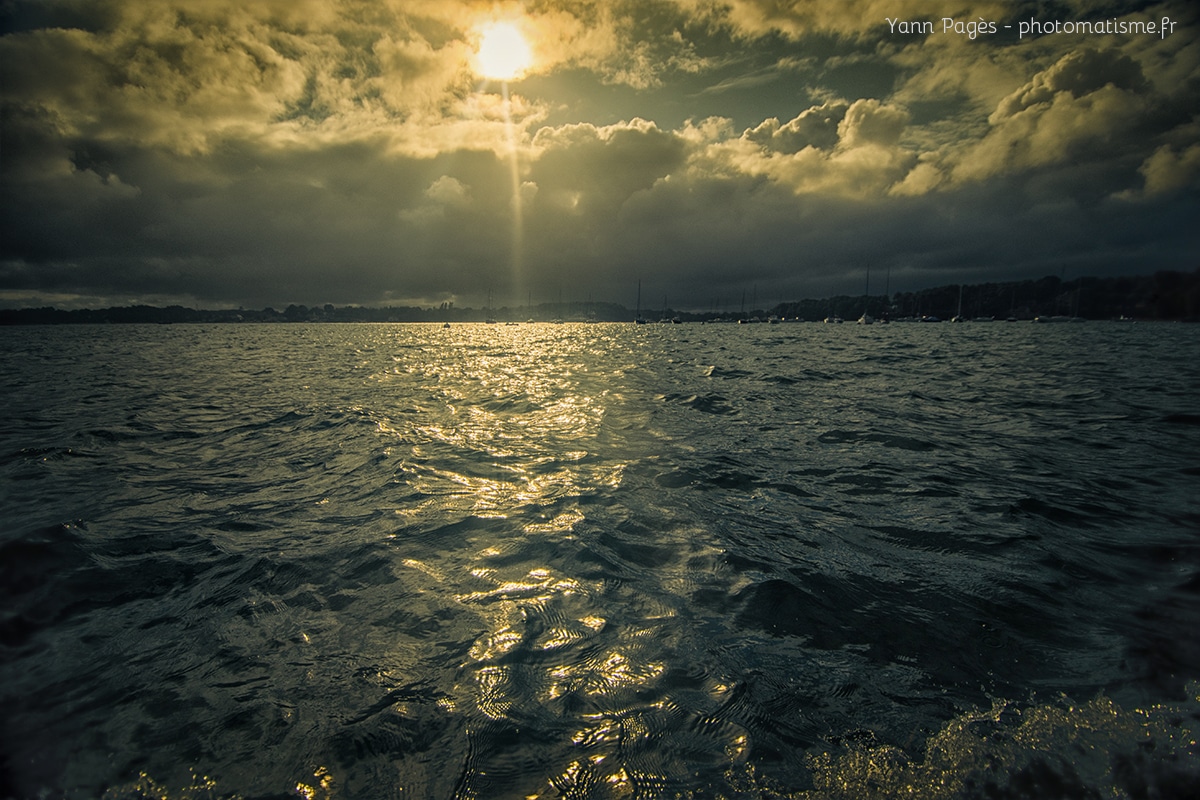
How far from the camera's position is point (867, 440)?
1112cm

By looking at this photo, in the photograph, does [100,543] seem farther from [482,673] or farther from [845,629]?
[845,629]

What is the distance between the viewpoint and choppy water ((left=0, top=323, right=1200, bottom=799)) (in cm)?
285

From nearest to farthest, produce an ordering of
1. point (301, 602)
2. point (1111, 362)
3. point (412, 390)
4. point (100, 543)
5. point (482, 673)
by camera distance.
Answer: point (482, 673) < point (301, 602) < point (100, 543) < point (412, 390) < point (1111, 362)

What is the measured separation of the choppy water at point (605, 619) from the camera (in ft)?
Answer: 9.36

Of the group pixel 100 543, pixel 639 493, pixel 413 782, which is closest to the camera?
pixel 413 782

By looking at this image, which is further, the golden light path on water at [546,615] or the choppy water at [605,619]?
the golden light path on water at [546,615]

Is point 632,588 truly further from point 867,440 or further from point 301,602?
point 867,440

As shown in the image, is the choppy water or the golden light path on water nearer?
the choppy water

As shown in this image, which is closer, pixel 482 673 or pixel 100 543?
pixel 482 673

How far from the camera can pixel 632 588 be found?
5.02 m

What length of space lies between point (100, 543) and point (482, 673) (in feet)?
19.2

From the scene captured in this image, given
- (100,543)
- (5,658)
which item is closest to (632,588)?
(5,658)

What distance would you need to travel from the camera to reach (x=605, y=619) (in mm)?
4453

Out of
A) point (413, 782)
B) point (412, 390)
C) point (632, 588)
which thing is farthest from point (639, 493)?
point (412, 390)
